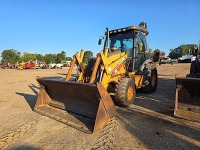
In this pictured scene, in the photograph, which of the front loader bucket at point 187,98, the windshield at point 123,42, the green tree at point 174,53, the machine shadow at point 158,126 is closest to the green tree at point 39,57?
the green tree at point 174,53

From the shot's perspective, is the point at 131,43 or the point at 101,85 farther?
the point at 131,43

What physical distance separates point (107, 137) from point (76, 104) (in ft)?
5.57

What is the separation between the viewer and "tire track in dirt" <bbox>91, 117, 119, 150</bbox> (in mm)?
3695

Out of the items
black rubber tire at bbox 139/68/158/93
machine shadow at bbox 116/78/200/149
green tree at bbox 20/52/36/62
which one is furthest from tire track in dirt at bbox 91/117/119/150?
green tree at bbox 20/52/36/62

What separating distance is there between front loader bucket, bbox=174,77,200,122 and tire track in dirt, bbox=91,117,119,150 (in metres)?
1.65

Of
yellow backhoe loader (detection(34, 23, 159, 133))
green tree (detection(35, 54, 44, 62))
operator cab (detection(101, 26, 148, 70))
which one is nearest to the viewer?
yellow backhoe loader (detection(34, 23, 159, 133))

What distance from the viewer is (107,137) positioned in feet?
13.4

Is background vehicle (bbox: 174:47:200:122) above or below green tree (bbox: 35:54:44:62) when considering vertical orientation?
below

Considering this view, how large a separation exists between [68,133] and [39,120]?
4.17 feet

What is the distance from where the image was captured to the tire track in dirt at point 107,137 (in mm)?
3695

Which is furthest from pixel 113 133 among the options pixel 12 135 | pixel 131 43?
pixel 131 43

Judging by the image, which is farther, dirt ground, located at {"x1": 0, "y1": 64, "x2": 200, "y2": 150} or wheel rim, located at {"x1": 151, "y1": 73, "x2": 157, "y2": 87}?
wheel rim, located at {"x1": 151, "y1": 73, "x2": 157, "y2": 87}

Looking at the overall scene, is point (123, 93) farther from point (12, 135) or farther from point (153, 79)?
point (153, 79)

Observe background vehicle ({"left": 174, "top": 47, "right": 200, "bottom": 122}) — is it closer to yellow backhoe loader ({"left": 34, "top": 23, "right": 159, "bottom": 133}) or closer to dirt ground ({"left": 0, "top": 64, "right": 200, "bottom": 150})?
dirt ground ({"left": 0, "top": 64, "right": 200, "bottom": 150})
